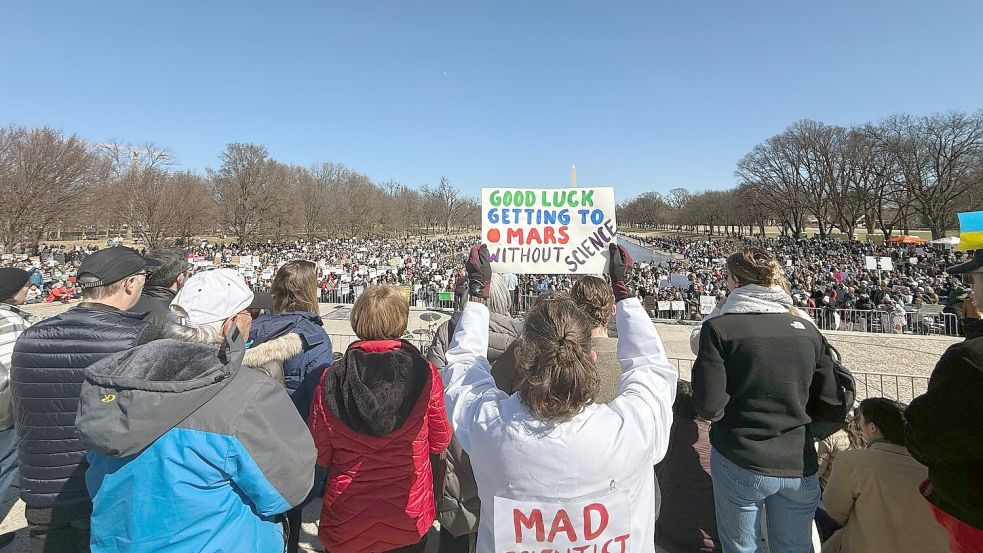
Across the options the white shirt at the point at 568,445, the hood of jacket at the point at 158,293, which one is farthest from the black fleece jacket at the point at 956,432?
the hood of jacket at the point at 158,293

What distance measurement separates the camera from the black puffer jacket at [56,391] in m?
2.12

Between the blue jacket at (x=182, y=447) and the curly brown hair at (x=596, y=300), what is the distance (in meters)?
1.46

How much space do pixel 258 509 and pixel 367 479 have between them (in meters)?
0.50

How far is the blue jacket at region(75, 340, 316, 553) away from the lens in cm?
154

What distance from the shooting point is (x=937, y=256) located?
2948 cm

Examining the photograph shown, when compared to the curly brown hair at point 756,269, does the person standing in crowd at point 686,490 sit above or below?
below

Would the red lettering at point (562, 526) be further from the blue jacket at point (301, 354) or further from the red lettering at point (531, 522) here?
the blue jacket at point (301, 354)

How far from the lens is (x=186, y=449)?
162cm

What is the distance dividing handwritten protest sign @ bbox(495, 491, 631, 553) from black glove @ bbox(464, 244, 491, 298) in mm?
981

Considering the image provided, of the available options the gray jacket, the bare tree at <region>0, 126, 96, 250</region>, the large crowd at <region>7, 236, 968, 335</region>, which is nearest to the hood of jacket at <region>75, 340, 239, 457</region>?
the gray jacket

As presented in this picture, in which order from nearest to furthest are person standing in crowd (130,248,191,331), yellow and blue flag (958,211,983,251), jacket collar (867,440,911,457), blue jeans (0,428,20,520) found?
jacket collar (867,440,911,457)
blue jeans (0,428,20,520)
person standing in crowd (130,248,191,331)
yellow and blue flag (958,211,983,251)

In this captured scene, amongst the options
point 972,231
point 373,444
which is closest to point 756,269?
point 373,444

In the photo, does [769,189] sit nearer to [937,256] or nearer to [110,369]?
[937,256]

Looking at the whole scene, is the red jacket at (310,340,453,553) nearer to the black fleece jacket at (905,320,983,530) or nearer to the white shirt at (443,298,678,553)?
the white shirt at (443,298,678,553)
